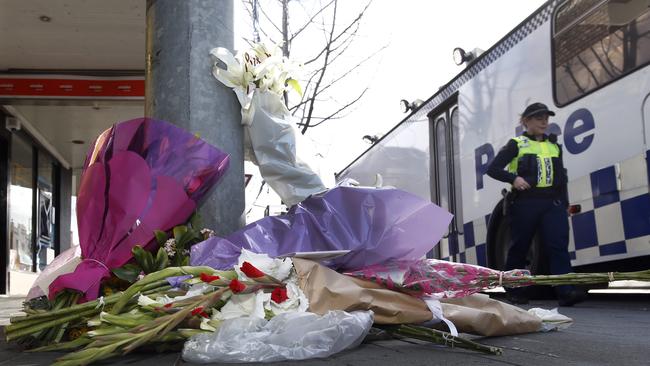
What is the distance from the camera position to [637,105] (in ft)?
15.5

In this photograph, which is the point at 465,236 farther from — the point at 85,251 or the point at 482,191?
the point at 85,251

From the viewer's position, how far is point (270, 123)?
3250 millimetres

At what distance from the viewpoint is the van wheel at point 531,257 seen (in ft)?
18.8

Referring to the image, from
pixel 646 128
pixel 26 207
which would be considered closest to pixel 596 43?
pixel 646 128

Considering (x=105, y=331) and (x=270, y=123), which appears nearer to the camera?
(x=105, y=331)

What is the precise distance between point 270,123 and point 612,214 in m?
3.18

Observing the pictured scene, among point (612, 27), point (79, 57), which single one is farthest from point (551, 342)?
point (79, 57)

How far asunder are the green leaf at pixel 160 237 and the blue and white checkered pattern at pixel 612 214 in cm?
361

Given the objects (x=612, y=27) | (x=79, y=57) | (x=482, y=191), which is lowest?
(x=482, y=191)

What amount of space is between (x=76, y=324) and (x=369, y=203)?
4.37 ft

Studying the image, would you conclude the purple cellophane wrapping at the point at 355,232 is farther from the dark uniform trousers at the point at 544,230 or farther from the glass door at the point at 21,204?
the glass door at the point at 21,204

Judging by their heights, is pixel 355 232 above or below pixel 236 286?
above

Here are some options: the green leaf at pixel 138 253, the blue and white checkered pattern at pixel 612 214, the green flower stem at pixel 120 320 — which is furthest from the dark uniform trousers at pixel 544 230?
the green flower stem at pixel 120 320

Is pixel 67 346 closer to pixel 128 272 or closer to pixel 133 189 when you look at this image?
pixel 128 272
